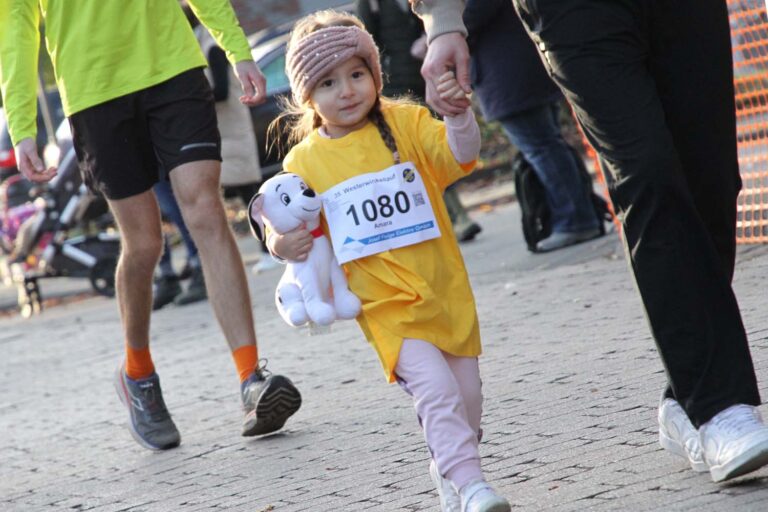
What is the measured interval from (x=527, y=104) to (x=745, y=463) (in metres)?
5.25

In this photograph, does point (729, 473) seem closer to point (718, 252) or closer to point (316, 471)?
point (718, 252)

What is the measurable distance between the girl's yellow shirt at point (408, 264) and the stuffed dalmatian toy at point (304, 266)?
50mm

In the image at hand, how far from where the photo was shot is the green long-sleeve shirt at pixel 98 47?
5520 mm

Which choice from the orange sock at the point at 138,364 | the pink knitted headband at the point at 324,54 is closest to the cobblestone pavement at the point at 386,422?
the orange sock at the point at 138,364

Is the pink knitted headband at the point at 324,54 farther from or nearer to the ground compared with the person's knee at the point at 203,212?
farther from the ground

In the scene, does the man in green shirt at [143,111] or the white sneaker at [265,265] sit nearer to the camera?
the man in green shirt at [143,111]

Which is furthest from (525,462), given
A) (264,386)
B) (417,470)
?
(264,386)

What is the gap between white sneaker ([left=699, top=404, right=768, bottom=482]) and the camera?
3.37 metres

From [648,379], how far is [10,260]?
9.33 metres

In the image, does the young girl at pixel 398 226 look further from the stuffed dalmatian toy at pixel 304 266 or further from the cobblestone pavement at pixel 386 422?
the cobblestone pavement at pixel 386 422

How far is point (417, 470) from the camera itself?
14.5 feet

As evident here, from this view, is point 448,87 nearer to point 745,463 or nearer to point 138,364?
point 745,463

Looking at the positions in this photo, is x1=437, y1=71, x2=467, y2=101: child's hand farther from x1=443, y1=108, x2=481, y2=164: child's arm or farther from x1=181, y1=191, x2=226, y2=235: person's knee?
x1=181, y1=191, x2=226, y2=235: person's knee

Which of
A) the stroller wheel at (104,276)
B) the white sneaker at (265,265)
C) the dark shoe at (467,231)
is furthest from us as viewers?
the stroller wheel at (104,276)
